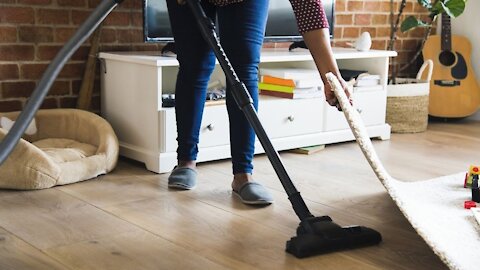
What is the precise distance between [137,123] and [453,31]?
2.40m

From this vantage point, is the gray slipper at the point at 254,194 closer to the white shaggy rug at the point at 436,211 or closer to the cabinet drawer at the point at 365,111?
the white shaggy rug at the point at 436,211

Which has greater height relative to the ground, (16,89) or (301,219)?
(16,89)

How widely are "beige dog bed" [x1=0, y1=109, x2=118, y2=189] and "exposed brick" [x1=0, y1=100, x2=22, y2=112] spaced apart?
10 centimetres

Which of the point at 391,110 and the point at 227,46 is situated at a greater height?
the point at 227,46

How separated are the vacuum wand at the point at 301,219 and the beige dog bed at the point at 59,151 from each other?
84cm

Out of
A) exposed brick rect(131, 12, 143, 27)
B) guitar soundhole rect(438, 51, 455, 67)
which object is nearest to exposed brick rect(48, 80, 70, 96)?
exposed brick rect(131, 12, 143, 27)

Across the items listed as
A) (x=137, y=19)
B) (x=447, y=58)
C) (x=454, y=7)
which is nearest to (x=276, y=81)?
(x=137, y=19)

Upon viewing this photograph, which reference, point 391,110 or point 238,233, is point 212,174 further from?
point 391,110

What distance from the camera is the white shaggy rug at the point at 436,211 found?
4.96 ft

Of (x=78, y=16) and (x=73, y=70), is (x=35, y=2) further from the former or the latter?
(x=73, y=70)

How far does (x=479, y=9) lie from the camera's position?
161 inches

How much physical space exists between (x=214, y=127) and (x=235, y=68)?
69 cm

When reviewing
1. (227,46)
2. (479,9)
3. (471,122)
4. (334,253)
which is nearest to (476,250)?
(334,253)

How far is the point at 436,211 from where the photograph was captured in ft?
6.23
